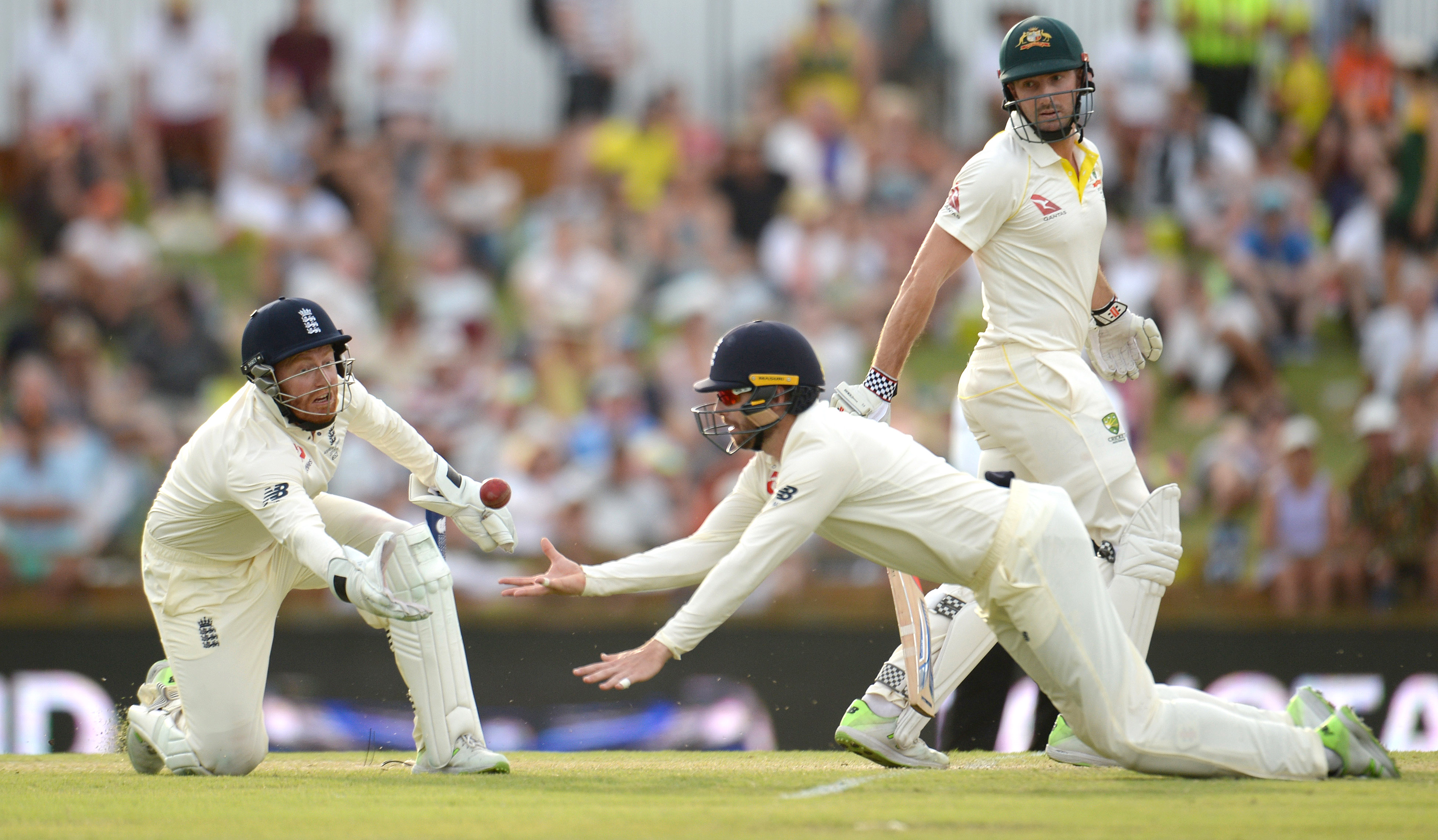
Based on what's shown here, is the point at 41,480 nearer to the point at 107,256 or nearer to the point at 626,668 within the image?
the point at 107,256

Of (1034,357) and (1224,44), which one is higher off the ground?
(1224,44)

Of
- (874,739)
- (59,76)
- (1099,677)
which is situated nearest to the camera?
(1099,677)

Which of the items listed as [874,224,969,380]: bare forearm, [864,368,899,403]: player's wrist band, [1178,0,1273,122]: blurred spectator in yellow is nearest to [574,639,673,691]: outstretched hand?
[864,368,899,403]: player's wrist band

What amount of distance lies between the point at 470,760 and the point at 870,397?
2.03m

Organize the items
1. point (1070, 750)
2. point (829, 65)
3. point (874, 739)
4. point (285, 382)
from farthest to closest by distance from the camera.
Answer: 1. point (829, 65)
2. point (1070, 750)
3. point (874, 739)
4. point (285, 382)

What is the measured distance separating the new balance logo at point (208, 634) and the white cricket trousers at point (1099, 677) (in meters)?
3.04

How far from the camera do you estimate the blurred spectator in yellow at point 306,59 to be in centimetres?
1405

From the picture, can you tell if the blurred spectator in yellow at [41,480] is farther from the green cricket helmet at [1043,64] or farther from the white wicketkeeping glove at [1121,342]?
the green cricket helmet at [1043,64]

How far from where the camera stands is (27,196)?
13.6 m

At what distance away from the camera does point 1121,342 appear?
675cm

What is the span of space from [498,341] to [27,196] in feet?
14.8

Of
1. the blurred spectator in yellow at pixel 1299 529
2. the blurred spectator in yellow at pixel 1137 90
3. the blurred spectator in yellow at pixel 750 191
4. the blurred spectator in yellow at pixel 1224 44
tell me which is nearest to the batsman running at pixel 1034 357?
the blurred spectator in yellow at pixel 1299 529

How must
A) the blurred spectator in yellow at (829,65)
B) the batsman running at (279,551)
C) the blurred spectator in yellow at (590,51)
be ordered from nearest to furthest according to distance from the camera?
1. the batsman running at (279,551)
2. the blurred spectator in yellow at (829,65)
3. the blurred spectator in yellow at (590,51)

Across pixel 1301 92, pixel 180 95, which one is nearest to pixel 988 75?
pixel 1301 92
